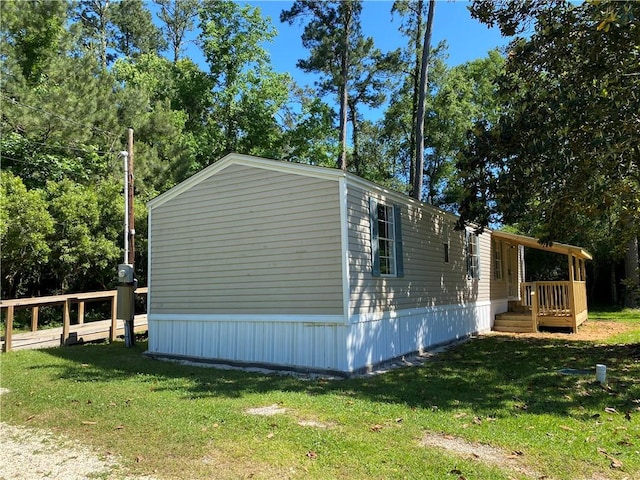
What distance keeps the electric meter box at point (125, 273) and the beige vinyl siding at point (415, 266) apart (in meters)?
5.72

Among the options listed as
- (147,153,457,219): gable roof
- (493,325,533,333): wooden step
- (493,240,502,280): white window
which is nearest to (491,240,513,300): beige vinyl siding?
(493,240,502,280): white window

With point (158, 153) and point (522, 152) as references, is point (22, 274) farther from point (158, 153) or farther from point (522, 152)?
point (522, 152)

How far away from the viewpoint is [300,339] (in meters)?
7.59

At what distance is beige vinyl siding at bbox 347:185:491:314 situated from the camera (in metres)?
7.47

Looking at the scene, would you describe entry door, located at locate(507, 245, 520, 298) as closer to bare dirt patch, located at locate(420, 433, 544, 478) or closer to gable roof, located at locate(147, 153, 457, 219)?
gable roof, located at locate(147, 153, 457, 219)

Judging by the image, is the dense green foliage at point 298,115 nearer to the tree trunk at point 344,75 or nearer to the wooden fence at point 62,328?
the tree trunk at point 344,75

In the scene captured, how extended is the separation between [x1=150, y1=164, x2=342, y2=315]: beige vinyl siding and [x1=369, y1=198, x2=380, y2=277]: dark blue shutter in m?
0.88

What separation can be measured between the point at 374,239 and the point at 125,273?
5.84 metres

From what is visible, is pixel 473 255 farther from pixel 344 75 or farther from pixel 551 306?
pixel 344 75

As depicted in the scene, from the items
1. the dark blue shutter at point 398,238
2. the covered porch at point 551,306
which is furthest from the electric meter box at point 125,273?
the covered porch at point 551,306

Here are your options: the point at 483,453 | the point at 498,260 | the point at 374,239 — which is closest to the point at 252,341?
the point at 374,239

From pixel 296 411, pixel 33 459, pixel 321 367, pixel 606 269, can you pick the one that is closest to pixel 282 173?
pixel 321 367

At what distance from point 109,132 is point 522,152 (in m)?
14.4

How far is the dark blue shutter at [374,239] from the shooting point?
7.84 metres
